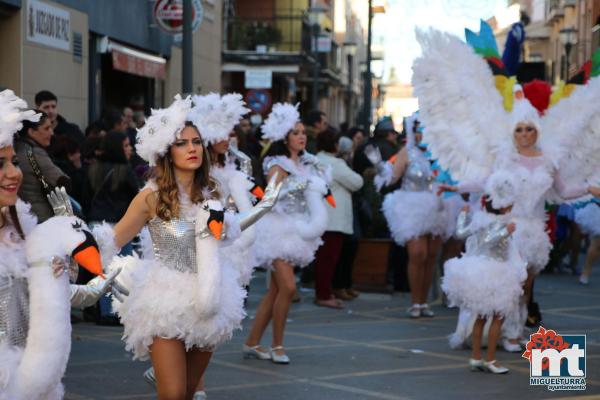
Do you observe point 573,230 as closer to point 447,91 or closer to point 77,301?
point 447,91

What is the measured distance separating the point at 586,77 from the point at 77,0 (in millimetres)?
9568

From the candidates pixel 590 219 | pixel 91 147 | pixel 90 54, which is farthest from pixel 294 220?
pixel 90 54

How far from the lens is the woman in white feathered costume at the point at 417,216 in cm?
1179

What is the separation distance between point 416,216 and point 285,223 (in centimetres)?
272

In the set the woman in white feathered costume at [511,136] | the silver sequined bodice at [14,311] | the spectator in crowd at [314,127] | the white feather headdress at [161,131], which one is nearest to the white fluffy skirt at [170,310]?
the white feather headdress at [161,131]

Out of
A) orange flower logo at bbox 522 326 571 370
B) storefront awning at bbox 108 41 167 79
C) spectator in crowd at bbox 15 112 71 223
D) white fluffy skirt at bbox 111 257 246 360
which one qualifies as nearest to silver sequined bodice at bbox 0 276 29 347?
white fluffy skirt at bbox 111 257 246 360

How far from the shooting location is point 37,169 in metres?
8.65

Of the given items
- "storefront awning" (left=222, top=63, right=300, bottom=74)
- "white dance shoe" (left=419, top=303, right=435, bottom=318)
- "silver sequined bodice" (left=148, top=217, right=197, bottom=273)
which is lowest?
"white dance shoe" (left=419, top=303, right=435, bottom=318)

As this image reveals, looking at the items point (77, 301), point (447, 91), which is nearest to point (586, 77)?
point (447, 91)

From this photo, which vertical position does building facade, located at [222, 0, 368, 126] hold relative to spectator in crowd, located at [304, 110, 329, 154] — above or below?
above

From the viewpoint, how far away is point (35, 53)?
16078mm

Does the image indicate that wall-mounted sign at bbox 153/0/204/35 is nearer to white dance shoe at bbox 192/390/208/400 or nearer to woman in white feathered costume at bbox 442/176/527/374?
woman in white feathered costume at bbox 442/176/527/374

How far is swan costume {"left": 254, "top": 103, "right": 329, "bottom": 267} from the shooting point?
919 cm

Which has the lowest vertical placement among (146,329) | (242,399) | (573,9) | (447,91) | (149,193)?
(242,399)
